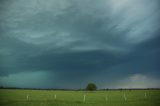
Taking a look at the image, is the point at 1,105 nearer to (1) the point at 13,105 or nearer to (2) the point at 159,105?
(1) the point at 13,105

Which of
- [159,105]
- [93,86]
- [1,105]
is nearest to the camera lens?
[159,105]

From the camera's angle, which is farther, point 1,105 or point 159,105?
point 1,105

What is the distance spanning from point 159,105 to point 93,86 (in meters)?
85.1

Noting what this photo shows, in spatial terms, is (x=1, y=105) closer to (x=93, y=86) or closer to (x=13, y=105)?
(x=13, y=105)

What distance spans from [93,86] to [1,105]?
275 feet

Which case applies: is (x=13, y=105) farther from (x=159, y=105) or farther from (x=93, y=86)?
(x=93, y=86)

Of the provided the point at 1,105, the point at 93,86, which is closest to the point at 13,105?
the point at 1,105

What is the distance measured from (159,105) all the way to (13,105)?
489 inches

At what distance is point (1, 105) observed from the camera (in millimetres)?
24484

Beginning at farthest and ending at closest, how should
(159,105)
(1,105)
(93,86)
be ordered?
(93,86), (1,105), (159,105)

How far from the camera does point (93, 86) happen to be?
107 m

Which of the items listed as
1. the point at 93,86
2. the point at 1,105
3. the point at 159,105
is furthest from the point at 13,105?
the point at 93,86

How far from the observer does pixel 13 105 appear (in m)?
24.7

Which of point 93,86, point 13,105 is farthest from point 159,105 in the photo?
point 93,86
